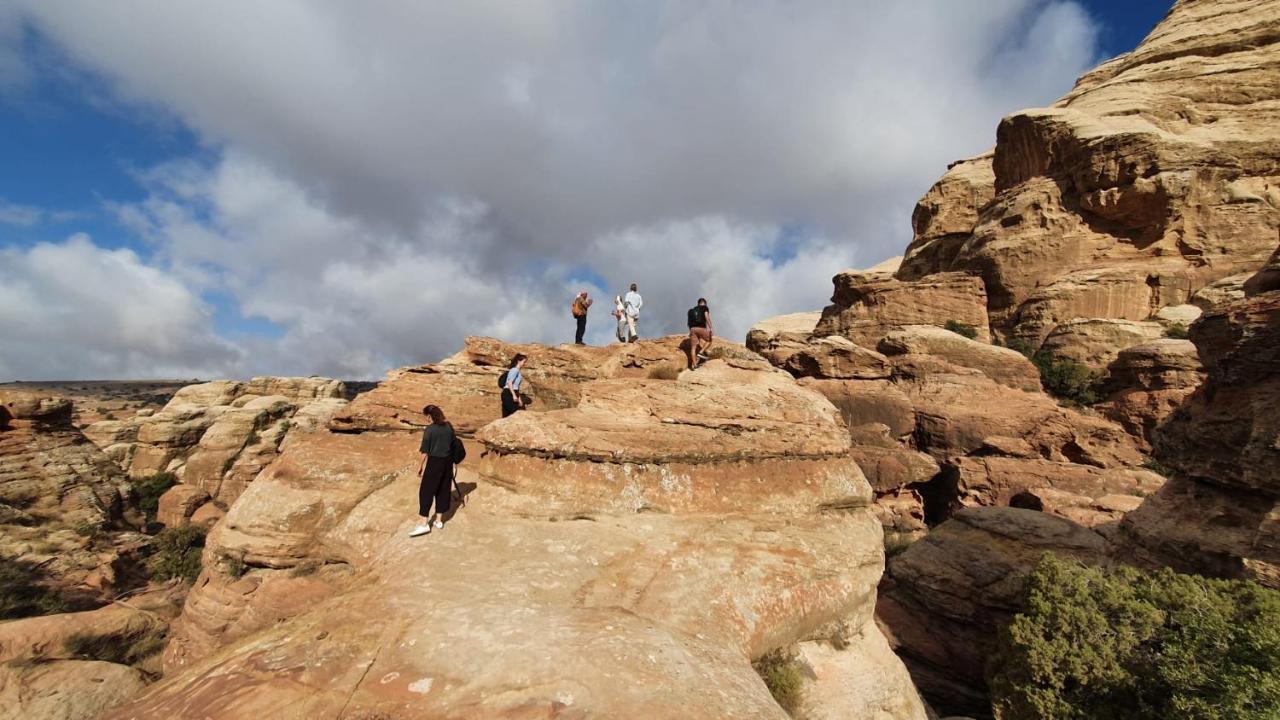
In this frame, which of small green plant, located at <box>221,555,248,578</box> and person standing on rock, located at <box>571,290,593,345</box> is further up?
person standing on rock, located at <box>571,290,593,345</box>

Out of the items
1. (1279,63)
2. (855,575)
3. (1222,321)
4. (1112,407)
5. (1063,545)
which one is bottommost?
(1063,545)

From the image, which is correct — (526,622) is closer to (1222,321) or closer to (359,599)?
(359,599)

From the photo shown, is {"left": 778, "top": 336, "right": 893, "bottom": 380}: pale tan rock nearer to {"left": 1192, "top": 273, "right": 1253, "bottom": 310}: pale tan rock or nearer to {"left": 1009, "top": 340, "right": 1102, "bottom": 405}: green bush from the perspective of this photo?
{"left": 1009, "top": 340, "right": 1102, "bottom": 405}: green bush

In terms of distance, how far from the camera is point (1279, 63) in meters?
34.6

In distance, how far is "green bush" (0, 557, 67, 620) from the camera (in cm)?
1384

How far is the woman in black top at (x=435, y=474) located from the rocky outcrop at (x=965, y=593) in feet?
38.4

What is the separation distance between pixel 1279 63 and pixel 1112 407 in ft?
120

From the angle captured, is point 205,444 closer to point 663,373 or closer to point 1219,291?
point 663,373

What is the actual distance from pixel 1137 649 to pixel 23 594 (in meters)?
27.8

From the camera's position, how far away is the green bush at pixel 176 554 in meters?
19.2

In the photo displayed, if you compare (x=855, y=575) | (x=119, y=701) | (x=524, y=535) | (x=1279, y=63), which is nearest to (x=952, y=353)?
(x=855, y=575)

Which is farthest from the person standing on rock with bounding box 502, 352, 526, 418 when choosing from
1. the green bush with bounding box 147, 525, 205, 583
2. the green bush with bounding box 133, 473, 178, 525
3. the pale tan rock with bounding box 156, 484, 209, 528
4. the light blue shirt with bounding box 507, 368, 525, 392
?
the green bush with bounding box 133, 473, 178, 525

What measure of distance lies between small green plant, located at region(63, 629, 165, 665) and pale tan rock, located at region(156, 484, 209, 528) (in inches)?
847

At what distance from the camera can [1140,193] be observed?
30.1m
